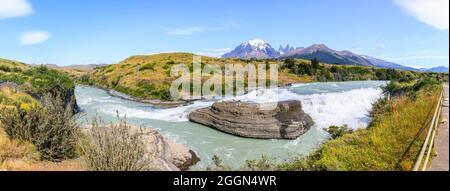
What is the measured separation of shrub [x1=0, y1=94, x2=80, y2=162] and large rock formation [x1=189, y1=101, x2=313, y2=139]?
56.4 feet

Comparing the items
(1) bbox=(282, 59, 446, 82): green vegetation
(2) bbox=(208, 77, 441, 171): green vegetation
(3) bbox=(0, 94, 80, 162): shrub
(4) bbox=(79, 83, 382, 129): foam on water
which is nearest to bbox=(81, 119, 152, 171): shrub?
(2) bbox=(208, 77, 441, 171): green vegetation

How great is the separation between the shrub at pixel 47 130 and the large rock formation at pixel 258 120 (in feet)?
56.4

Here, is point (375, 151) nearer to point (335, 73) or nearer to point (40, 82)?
point (40, 82)

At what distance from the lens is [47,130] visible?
1200 centimetres

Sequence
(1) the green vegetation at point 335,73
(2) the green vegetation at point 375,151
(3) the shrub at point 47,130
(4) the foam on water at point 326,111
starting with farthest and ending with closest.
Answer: (1) the green vegetation at point 335,73 → (4) the foam on water at point 326,111 → (3) the shrub at point 47,130 → (2) the green vegetation at point 375,151

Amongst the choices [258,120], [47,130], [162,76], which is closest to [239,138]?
[258,120]

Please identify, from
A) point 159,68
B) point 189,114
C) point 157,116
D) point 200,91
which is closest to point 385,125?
point 189,114

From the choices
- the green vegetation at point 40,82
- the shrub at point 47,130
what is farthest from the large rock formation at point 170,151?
Result: the green vegetation at point 40,82

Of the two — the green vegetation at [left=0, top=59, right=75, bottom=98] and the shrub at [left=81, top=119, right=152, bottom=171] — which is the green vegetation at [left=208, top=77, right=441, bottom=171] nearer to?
the shrub at [left=81, top=119, right=152, bottom=171]

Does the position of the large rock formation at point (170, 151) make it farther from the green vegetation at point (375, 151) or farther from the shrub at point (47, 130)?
the green vegetation at point (375, 151)

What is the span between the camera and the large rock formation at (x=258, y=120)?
27.7 meters

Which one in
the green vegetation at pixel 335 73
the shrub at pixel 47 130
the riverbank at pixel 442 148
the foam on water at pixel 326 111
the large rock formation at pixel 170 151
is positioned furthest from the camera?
the green vegetation at pixel 335 73

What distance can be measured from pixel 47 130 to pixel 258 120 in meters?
19.2
